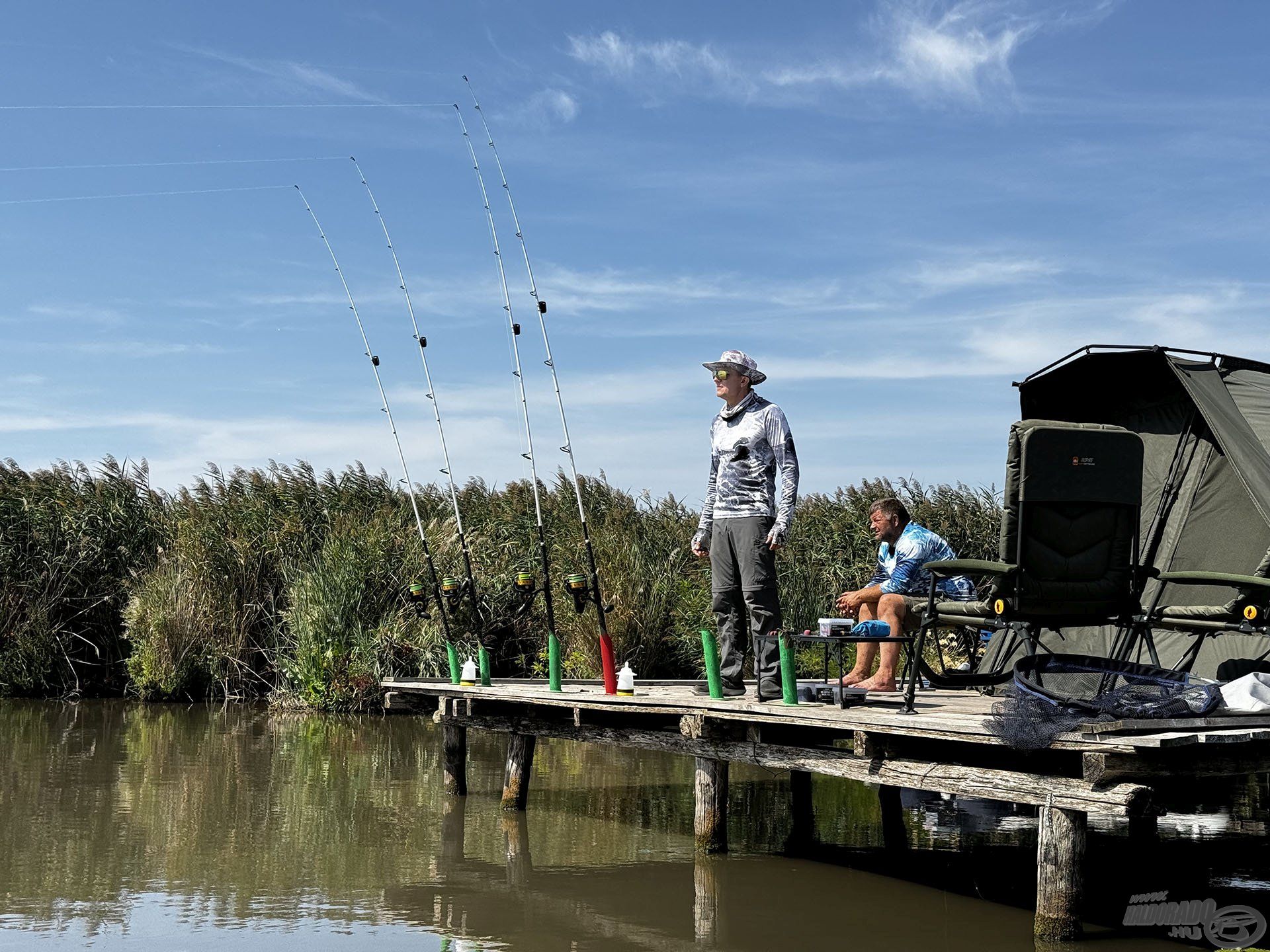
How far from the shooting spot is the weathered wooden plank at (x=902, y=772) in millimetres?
5141

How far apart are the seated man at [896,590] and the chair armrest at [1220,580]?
1.55 metres

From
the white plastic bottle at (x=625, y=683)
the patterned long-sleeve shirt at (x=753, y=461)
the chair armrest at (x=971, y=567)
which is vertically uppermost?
the patterned long-sleeve shirt at (x=753, y=461)

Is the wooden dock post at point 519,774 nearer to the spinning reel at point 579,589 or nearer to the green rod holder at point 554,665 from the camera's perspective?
the green rod holder at point 554,665

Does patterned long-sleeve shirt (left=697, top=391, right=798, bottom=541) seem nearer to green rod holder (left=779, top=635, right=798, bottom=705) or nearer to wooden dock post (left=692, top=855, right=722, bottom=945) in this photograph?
green rod holder (left=779, top=635, right=798, bottom=705)

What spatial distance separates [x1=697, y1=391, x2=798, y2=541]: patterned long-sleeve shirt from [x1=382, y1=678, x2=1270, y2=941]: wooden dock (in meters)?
0.99

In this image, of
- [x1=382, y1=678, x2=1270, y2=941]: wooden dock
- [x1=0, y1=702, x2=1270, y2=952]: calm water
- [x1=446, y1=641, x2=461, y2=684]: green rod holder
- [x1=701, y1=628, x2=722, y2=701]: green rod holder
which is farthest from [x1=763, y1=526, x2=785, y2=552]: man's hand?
[x1=446, y1=641, x2=461, y2=684]: green rod holder

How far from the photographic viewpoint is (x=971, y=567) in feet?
19.5

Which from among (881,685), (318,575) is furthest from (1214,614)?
(318,575)

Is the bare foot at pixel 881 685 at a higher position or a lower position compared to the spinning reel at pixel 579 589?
lower

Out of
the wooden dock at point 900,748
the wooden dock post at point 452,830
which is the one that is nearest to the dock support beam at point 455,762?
the wooden dock at point 900,748

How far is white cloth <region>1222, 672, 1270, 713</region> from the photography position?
5520mm

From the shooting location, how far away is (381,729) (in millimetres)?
13352

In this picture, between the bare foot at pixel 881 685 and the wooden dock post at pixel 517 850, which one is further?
the bare foot at pixel 881 685

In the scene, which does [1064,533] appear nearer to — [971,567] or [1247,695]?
[971,567]
